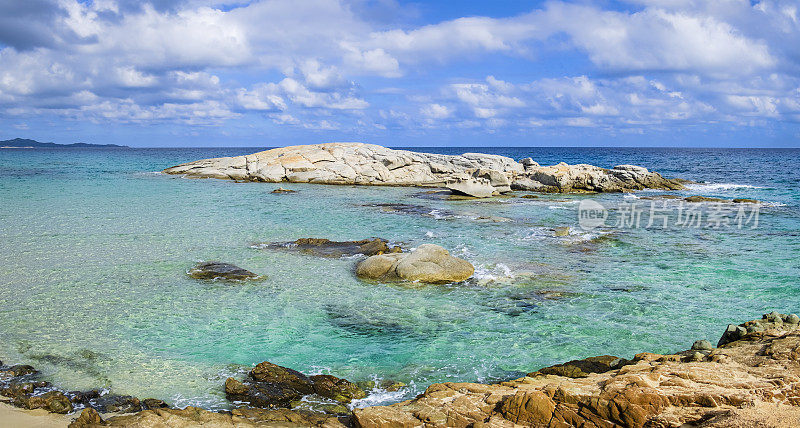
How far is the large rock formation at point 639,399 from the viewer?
18.1ft

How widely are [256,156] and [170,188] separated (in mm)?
14563

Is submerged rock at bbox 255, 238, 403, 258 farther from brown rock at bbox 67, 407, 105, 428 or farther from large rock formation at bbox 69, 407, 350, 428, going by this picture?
brown rock at bbox 67, 407, 105, 428

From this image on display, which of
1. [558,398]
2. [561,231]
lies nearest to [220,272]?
[558,398]

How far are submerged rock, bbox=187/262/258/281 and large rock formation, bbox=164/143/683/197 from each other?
24521 mm

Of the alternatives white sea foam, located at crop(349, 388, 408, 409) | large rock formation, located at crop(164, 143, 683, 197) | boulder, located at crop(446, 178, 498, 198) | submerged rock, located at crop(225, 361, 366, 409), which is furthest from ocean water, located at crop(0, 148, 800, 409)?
large rock formation, located at crop(164, 143, 683, 197)

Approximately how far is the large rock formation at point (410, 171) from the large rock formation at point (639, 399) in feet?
102

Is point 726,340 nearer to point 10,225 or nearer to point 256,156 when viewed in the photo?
point 10,225

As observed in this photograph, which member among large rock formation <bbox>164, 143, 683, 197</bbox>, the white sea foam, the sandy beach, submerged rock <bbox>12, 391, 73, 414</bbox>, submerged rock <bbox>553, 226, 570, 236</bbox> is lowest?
the white sea foam

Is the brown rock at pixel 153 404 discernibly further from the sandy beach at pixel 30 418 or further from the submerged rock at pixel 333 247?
the submerged rock at pixel 333 247

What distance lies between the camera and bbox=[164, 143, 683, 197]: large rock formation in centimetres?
4303

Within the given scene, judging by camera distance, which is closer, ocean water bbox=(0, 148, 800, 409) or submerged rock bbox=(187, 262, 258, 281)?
ocean water bbox=(0, 148, 800, 409)

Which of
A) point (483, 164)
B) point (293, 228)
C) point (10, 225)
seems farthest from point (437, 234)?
point (483, 164)

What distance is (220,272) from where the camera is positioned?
14.9m

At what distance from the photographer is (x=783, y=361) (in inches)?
262
